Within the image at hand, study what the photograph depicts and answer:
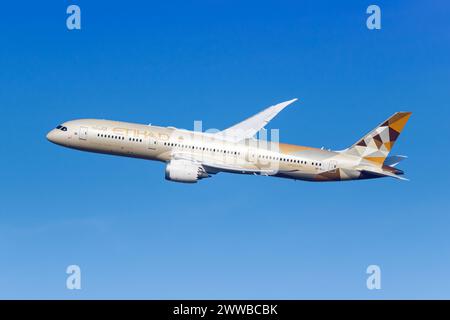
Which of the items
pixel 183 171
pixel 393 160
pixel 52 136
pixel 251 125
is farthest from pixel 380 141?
pixel 52 136

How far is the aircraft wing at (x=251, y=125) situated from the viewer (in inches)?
4430

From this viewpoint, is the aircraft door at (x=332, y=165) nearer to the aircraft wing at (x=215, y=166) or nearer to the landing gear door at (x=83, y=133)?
the aircraft wing at (x=215, y=166)

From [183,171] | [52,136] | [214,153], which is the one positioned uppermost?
[52,136]

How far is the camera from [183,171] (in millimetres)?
108812

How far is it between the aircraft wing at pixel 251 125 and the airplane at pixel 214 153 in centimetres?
14

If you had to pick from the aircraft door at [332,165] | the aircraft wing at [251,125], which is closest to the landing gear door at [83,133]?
the aircraft wing at [251,125]

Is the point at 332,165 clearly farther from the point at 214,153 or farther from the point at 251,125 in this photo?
the point at 214,153

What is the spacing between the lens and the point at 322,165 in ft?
366

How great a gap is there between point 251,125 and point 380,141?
62.4 feet

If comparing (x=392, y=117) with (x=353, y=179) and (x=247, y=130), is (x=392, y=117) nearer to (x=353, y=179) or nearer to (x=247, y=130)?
(x=353, y=179)

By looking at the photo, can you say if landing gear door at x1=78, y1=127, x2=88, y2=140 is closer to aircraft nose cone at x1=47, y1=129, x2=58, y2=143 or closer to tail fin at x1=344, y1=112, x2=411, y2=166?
aircraft nose cone at x1=47, y1=129, x2=58, y2=143

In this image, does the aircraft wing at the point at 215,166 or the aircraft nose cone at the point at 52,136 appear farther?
the aircraft nose cone at the point at 52,136

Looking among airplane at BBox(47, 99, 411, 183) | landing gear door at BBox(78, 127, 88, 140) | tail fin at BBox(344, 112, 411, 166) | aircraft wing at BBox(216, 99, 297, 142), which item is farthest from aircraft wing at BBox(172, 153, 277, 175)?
tail fin at BBox(344, 112, 411, 166)

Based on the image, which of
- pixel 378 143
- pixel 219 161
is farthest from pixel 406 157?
pixel 219 161
